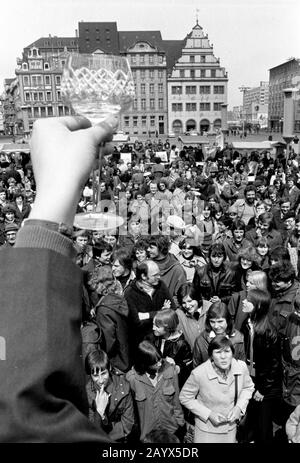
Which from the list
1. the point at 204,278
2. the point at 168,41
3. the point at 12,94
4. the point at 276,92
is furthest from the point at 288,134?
the point at 12,94

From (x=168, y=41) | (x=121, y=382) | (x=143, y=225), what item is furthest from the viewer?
(x=168, y=41)

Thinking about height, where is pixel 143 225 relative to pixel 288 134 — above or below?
below

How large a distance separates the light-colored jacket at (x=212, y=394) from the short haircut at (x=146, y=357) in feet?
1.02

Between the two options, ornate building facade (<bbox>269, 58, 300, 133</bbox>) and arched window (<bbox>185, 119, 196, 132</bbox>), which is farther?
arched window (<bbox>185, 119, 196, 132</bbox>)

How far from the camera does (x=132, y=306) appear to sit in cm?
426

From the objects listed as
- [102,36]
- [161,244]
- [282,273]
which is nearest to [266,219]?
[161,244]

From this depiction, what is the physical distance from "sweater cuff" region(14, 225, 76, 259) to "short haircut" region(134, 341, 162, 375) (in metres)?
2.63

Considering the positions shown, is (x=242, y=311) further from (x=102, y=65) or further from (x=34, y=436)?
(x=34, y=436)

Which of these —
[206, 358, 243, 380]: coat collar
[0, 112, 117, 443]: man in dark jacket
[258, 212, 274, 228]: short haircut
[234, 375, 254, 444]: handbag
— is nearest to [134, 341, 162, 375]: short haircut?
[206, 358, 243, 380]: coat collar

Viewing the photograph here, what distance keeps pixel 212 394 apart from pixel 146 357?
545 mm

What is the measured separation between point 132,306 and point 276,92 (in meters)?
87.5

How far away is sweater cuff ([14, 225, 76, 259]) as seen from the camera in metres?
0.84

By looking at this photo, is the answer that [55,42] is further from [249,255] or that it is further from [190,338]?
[190,338]

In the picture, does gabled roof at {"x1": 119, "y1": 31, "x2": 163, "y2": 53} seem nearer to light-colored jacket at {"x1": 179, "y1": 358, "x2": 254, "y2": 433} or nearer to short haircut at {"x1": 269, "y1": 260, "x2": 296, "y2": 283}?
short haircut at {"x1": 269, "y1": 260, "x2": 296, "y2": 283}
